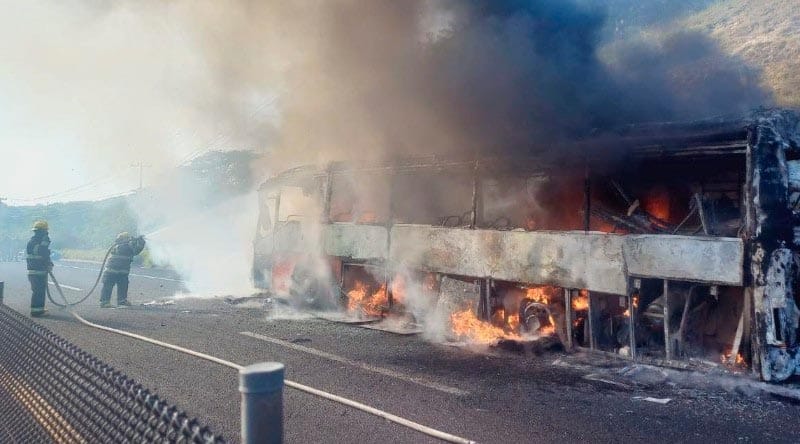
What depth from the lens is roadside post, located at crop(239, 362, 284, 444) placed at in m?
2.12

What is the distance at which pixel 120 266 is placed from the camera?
12141mm

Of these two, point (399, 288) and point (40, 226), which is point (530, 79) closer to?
point (399, 288)

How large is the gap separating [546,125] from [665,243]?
140 inches

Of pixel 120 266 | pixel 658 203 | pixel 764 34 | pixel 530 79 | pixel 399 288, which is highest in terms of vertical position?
pixel 764 34

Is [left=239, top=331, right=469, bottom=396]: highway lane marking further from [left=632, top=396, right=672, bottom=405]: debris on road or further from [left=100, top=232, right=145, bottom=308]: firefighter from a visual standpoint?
[left=100, top=232, right=145, bottom=308]: firefighter

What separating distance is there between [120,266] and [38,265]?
162cm

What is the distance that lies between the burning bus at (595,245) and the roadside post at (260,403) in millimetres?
5876

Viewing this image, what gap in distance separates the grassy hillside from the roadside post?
26.0 meters

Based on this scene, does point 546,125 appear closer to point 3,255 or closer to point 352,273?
point 352,273

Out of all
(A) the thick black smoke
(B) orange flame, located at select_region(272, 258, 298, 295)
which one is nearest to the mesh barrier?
(A) the thick black smoke

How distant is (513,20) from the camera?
11.8 m

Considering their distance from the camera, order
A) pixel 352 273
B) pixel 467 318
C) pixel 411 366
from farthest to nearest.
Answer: pixel 352 273 < pixel 467 318 < pixel 411 366

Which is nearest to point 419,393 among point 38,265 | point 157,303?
point 38,265

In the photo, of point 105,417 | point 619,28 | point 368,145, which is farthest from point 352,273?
point 619,28
